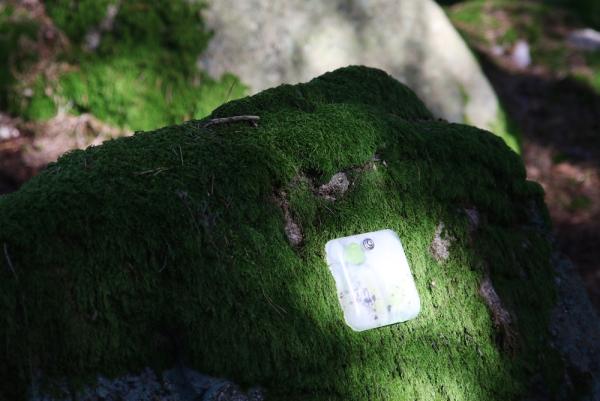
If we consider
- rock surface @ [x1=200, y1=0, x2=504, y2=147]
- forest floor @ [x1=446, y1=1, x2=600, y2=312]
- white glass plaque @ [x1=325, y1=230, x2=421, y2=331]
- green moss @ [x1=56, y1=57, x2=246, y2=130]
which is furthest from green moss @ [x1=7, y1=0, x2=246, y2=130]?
forest floor @ [x1=446, y1=1, x2=600, y2=312]

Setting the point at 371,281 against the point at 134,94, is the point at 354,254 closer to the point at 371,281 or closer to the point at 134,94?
the point at 371,281

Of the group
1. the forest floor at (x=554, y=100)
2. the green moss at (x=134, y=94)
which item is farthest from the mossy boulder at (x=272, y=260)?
the forest floor at (x=554, y=100)

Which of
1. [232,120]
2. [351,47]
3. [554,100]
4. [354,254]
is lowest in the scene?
[354,254]

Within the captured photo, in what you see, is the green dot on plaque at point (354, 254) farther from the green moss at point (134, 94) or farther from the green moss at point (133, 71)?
the green moss at point (133, 71)

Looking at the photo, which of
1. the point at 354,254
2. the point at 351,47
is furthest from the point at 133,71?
the point at 354,254

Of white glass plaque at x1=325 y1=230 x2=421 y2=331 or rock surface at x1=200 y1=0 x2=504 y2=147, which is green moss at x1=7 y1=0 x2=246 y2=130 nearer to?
rock surface at x1=200 y1=0 x2=504 y2=147

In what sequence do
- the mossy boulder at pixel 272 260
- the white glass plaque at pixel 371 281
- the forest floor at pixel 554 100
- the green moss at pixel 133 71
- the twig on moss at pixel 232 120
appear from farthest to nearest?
the forest floor at pixel 554 100, the green moss at pixel 133 71, the twig on moss at pixel 232 120, the white glass plaque at pixel 371 281, the mossy boulder at pixel 272 260
